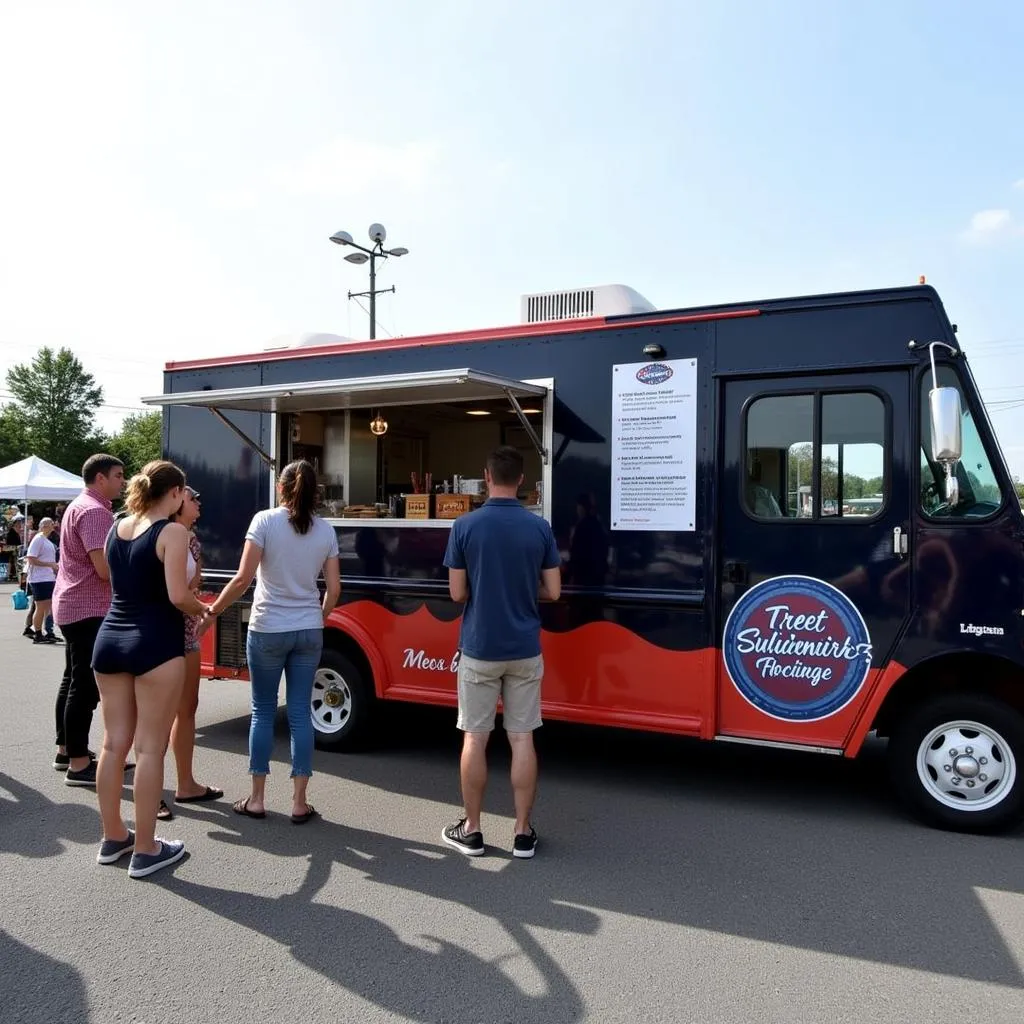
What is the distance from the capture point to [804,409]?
4.83 meters

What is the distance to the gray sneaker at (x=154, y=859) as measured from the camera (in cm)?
391

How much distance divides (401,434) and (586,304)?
2.26 metres

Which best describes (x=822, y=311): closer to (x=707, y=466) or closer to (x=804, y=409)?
(x=804, y=409)

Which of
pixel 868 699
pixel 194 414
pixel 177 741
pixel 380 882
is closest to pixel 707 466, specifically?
pixel 868 699

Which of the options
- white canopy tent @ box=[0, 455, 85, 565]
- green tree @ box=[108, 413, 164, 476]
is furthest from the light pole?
green tree @ box=[108, 413, 164, 476]

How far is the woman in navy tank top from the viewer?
3.89 meters

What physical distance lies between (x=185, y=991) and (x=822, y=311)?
14.1ft

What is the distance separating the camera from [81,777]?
5.37 m

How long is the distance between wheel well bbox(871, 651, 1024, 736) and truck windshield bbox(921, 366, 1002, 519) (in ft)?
2.43

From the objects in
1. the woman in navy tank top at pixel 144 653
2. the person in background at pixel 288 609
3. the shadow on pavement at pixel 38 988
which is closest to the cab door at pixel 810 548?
the person in background at pixel 288 609

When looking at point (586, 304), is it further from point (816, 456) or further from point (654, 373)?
point (816, 456)

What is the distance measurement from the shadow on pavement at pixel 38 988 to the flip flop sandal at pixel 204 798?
162 centimetres

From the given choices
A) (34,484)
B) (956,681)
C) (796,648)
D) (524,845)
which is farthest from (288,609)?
(34,484)

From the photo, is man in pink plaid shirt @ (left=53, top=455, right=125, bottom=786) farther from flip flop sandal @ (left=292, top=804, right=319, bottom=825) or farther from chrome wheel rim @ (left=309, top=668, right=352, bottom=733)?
flip flop sandal @ (left=292, top=804, right=319, bottom=825)
